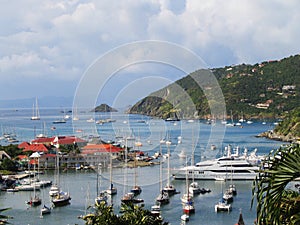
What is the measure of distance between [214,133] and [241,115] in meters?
15.1

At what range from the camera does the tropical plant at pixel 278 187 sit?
171 cm

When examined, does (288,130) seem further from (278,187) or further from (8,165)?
(278,187)

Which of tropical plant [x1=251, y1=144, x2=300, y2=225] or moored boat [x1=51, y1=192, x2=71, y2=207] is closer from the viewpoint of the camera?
tropical plant [x1=251, y1=144, x2=300, y2=225]

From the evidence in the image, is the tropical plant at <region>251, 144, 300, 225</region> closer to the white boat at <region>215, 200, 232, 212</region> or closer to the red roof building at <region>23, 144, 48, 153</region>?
the white boat at <region>215, 200, 232, 212</region>

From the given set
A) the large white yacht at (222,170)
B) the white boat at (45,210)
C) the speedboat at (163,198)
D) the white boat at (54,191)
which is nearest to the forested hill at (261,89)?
the large white yacht at (222,170)

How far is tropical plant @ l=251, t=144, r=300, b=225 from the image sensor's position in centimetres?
171

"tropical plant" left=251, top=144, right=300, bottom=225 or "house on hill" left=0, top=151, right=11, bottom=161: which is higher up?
"tropical plant" left=251, top=144, right=300, bottom=225

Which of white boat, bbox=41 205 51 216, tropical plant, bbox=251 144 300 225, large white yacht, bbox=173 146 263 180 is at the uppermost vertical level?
tropical plant, bbox=251 144 300 225

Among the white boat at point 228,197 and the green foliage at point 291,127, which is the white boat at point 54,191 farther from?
the green foliage at point 291,127

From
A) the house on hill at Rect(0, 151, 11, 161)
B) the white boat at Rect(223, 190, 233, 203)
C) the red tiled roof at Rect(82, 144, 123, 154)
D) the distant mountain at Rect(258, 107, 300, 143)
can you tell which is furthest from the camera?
the distant mountain at Rect(258, 107, 300, 143)

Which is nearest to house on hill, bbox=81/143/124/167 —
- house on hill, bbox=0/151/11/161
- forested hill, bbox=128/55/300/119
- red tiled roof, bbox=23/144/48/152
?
red tiled roof, bbox=23/144/48/152

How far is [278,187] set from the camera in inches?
67.7

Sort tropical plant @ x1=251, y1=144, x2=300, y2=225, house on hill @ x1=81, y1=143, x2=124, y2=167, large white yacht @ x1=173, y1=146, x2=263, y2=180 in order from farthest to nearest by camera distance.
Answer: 1. house on hill @ x1=81, y1=143, x2=124, y2=167
2. large white yacht @ x1=173, y1=146, x2=263, y2=180
3. tropical plant @ x1=251, y1=144, x2=300, y2=225

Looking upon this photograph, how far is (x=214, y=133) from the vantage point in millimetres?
34281
